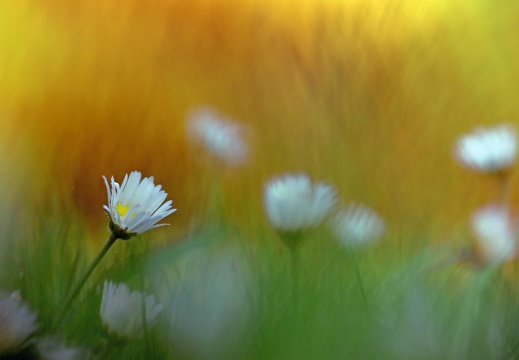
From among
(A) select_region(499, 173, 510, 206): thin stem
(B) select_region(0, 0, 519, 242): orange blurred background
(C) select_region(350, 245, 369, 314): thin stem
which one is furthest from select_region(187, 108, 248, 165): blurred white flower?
(A) select_region(499, 173, 510, 206): thin stem

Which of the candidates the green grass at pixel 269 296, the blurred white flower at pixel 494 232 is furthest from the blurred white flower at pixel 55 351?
the blurred white flower at pixel 494 232

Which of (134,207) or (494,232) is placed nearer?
(134,207)

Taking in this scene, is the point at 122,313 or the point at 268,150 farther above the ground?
the point at 268,150

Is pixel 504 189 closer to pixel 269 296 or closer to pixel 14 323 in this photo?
pixel 269 296

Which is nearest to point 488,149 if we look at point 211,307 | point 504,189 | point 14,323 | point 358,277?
point 504,189

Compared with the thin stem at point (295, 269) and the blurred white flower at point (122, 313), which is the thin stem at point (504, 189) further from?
the blurred white flower at point (122, 313)

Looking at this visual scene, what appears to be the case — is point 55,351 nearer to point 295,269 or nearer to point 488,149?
point 295,269

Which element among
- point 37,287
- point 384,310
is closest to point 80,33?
point 37,287
